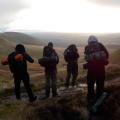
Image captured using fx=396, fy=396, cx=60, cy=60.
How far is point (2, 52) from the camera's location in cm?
16712

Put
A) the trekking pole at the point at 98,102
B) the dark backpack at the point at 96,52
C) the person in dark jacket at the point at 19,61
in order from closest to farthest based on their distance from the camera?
1. the trekking pole at the point at 98,102
2. the dark backpack at the point at 96,52
3. the person in dark jacket at the point at 19,61

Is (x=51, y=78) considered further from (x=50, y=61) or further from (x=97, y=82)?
(x=97, y=82)

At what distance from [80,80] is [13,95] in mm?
5792

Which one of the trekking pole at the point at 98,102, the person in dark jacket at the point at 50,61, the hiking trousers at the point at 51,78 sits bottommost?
the trekking pole at the point at 98,102

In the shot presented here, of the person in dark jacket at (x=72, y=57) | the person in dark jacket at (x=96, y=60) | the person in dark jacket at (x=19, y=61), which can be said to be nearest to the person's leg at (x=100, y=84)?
the person in dark jacket at (x=96, y=60)

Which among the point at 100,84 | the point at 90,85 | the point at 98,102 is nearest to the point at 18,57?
the point at 90,85

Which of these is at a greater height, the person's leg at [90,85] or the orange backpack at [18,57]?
the orange backpack at [18,57]

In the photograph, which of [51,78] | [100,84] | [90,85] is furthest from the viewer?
[51,78]

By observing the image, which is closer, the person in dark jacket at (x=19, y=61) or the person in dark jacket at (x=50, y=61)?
the person in dark jacket at (x=19, y=61)

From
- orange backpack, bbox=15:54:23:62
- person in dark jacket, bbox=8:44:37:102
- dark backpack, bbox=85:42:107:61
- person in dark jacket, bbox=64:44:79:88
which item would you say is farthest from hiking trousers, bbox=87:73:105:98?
person in dark jacket, bbox=64:44:79:88

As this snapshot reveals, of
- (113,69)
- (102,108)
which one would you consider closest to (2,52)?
(113,69)

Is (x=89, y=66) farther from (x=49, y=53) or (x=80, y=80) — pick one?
(x=80, y=80)

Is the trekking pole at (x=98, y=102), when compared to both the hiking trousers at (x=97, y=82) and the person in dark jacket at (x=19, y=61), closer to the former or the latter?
the hiking trousers at (x=97, y=82)

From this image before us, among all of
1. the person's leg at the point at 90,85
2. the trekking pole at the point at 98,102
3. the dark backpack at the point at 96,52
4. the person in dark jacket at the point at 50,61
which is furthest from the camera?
the person in dark jacket at the point at 50,61
